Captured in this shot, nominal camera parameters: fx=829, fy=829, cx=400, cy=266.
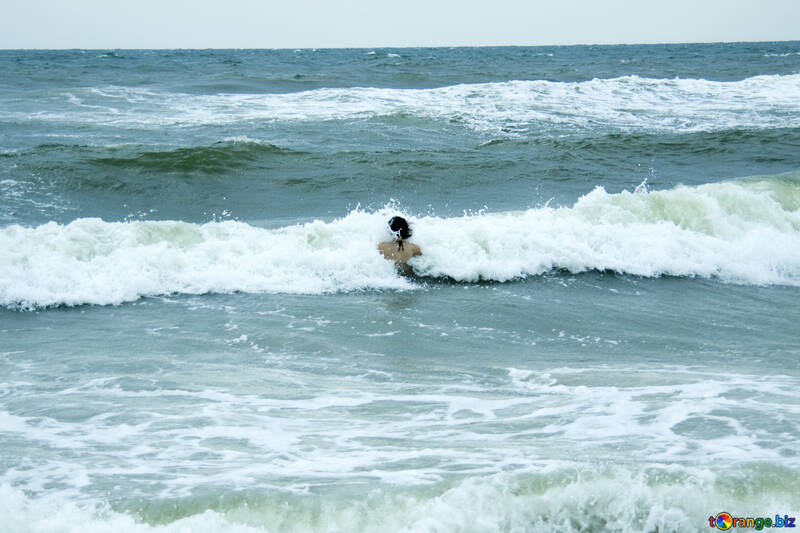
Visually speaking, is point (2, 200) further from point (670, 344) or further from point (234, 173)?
point (670, 344)

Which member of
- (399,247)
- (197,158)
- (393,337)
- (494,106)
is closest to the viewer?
(393,337)

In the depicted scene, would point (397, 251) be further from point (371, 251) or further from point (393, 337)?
point (393, 337)

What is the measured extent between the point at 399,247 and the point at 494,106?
→ 1687cm

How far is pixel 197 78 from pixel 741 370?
1293 inches

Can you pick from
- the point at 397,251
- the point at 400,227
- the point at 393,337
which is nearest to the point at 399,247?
the point at 397,251

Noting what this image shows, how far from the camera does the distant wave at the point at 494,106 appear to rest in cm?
2206

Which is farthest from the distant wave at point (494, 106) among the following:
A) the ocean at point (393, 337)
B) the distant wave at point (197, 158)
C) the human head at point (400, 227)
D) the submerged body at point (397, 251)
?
the submerged body at point (397, 251)

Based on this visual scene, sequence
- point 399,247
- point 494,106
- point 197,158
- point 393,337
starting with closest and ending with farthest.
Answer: point 393,337, point 399,247, point 197,158, point 494,106

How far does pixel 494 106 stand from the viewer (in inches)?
997

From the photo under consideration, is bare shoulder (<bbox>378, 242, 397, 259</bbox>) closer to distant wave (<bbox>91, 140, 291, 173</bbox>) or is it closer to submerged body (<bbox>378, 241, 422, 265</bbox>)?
submerged body (<bbox>378, 241, 422, 265</bbox>)

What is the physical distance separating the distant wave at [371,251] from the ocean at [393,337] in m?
0.04

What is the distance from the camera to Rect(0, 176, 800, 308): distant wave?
8.81 meters

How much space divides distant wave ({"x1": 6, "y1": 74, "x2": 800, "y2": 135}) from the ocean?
11.8 feet

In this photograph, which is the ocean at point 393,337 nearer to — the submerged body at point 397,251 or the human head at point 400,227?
the submerged body at point 397,251
